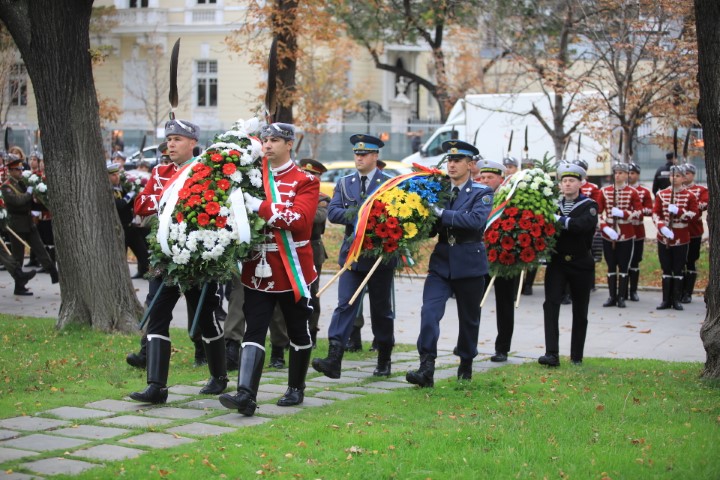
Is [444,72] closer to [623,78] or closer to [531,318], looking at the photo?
[623,78]

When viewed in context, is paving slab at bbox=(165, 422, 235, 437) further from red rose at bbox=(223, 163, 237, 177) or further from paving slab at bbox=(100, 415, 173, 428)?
red rose at bbox=(223, 163, 237, 177)

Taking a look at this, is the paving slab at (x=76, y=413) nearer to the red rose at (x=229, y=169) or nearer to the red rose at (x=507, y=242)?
the red rose at (x=229, y=169)

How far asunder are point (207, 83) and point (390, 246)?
4147 centimetres

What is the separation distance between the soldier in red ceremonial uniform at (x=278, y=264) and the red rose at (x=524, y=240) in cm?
348

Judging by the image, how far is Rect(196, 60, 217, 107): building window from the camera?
49.6 metres

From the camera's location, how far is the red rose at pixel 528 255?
11.1m

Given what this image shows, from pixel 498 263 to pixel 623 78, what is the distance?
1072 centimetres

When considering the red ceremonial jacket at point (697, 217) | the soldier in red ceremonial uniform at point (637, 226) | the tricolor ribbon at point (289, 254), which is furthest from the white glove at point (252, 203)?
the red ceremonial jacket at point (697, 217)

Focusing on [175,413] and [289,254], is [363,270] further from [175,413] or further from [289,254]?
[175,413]

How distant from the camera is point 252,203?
800cm

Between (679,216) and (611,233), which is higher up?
(679,216)

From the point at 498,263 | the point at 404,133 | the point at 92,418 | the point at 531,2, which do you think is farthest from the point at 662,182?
the point at 404,133

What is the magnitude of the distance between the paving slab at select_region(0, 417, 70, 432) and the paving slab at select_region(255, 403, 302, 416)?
1502mm

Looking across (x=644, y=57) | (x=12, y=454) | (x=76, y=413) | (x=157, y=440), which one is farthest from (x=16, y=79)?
(x=12, y=454)
